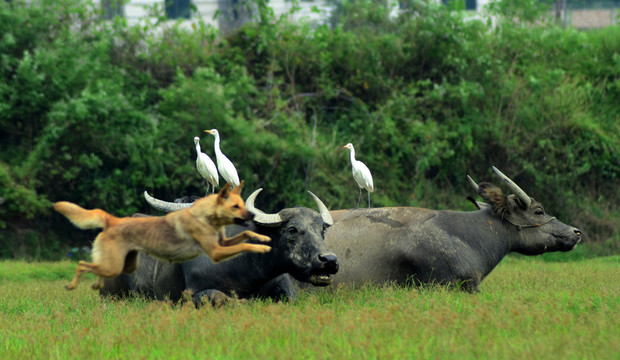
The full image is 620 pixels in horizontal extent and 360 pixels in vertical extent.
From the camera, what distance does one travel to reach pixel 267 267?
23.7ft

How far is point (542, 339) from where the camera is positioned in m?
5.19

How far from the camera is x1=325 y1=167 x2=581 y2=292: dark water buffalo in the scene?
8.45 meters

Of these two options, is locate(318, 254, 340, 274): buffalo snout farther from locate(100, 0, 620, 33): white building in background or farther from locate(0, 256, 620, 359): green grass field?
locate(100, 0, 620, 33): white building in background

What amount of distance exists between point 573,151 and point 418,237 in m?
8.67

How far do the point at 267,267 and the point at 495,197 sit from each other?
9.53 feet

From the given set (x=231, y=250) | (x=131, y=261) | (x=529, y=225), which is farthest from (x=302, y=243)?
(x=529, y=225)

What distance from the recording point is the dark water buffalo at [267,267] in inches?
268

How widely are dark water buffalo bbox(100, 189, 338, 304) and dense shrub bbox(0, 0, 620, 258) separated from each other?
279 inches

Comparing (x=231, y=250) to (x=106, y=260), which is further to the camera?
(x=106, y=260)

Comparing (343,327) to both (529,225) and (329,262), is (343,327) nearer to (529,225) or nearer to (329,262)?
(329,262)

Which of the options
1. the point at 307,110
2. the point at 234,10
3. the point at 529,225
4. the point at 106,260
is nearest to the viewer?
the point at 106,260

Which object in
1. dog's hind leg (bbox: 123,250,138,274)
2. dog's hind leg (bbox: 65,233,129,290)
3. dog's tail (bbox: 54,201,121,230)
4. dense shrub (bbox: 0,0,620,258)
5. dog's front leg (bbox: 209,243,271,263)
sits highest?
dog's tail (bbox: 54,201,121,230)

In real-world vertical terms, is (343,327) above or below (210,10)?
above

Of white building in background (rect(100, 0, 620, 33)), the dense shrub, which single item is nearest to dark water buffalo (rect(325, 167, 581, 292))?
the dense shrub
